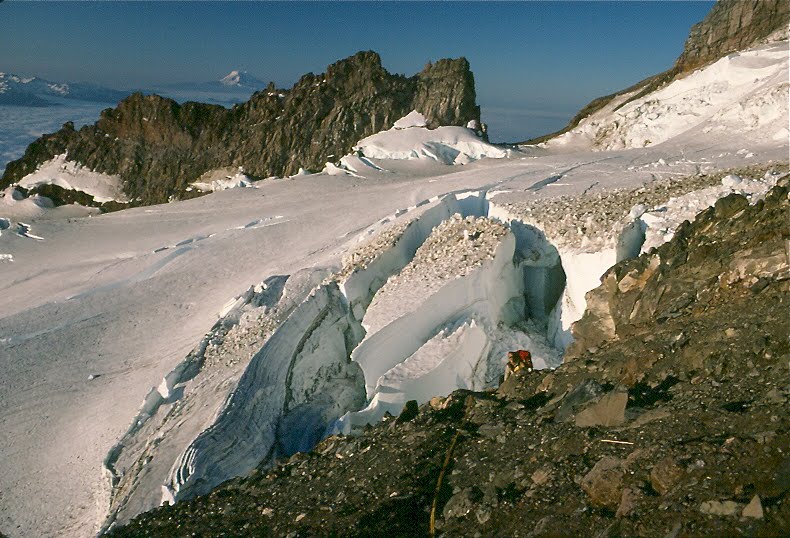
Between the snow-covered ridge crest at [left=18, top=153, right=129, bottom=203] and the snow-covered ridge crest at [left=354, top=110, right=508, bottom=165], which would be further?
the snow-covered ridge crest at [left=18, top=153, right=129, bottom=203]

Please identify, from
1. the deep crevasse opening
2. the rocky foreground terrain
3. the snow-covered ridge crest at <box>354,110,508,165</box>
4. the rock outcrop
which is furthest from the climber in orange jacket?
the snow-covered ridge crest at <box>354,110,508,165</box>

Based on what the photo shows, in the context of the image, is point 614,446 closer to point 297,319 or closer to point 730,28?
point 297,319

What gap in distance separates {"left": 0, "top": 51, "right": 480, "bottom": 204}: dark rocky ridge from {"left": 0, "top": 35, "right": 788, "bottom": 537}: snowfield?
637 inches

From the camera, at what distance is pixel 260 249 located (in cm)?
1923

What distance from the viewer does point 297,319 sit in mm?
12328

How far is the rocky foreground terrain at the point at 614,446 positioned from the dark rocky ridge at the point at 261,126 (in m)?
28.7

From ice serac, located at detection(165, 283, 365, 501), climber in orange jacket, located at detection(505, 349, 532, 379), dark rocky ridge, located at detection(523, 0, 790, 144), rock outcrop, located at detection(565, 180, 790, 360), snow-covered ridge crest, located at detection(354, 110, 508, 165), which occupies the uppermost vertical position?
dark rocky ridge, located at detection(523, 0, 790, 144)

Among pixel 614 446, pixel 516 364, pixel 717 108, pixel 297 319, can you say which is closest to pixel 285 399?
pixel 297 319

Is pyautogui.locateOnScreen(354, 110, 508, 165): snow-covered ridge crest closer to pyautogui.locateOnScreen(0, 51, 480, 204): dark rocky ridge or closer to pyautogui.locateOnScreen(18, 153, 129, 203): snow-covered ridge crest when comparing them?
pyautogui.locateOnScreen(0, 51, 480, 204): dark rocky ridge

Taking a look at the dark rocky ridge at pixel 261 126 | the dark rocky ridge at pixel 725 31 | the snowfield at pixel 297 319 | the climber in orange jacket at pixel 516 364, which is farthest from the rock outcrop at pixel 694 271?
the dark rocky ridge at pixel 261 126

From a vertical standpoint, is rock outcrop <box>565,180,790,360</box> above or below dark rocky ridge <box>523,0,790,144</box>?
below

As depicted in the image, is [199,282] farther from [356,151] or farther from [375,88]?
[375,88]

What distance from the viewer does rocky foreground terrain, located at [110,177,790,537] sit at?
411 centimetres

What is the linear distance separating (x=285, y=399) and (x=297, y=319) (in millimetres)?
1704
